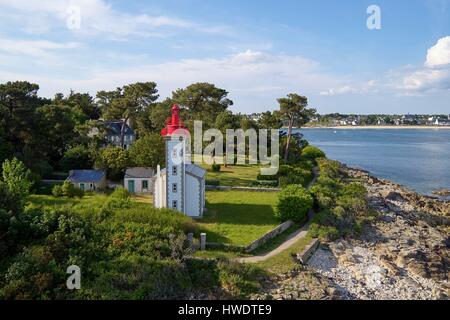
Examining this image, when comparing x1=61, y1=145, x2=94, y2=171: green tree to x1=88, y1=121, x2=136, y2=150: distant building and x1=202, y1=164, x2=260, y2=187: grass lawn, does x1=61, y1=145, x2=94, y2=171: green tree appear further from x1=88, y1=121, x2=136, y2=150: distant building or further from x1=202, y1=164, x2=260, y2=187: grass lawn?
x1=88, y1=121, x2=136, y2=150: distant building

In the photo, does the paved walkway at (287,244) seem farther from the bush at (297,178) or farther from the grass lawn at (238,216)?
the bush at (297,178)

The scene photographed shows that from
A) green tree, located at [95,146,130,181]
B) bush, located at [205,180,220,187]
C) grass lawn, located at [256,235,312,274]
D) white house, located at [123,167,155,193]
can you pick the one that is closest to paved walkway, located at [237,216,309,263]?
grass lawn, located at [256,235,312,274]

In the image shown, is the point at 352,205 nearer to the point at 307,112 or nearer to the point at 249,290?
the point at 249,290

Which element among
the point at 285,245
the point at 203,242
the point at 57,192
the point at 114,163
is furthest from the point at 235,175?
the point at 203,242

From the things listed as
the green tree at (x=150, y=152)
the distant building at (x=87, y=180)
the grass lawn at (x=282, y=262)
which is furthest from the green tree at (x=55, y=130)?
the grass lawn at (x=282, y=262)

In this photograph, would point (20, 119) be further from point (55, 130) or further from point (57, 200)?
point (57, 200)
